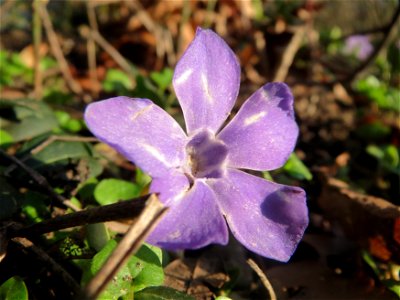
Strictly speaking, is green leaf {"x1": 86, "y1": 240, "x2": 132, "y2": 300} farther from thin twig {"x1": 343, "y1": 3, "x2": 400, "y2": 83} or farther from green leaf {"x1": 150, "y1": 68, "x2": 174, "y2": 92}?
thin twig {"x1": 343, "y1": 3, "x2": 400, "y2": 83}

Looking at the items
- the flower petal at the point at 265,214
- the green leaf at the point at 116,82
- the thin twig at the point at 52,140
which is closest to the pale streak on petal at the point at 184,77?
the flower petal at the point at 265,214

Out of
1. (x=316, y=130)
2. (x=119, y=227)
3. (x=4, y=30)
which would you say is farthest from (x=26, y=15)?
(x=119, y=227)

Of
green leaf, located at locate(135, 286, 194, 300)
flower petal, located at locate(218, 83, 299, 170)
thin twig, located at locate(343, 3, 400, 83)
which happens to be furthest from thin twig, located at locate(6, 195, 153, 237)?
thin twig, located at locate(343, 3, 400, 83)

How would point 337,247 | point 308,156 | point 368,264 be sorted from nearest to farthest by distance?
1. point 368,264
2. point 337,247
3. point 308,156

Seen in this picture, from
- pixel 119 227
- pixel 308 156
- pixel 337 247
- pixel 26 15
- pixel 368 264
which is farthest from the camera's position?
pixel 26 15

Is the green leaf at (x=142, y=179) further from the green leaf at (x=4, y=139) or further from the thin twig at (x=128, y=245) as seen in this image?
the thin twig at (x=128, y=245)

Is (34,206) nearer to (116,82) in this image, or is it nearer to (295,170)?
(295,170)

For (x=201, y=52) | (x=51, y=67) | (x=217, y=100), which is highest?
(x=201, y=52)

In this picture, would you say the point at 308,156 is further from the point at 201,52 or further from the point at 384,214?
the point at 201,52
